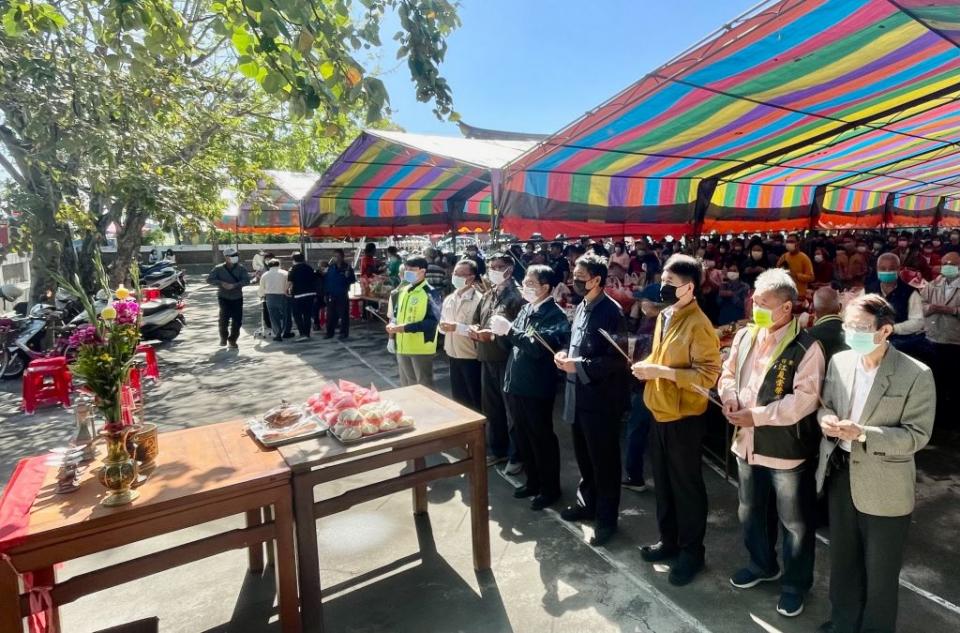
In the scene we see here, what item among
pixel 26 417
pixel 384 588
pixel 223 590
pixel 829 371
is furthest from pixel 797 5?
pixel 26 417

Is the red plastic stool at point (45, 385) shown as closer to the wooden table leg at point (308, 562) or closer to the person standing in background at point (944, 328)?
the wooden table leg at point (308, 562)

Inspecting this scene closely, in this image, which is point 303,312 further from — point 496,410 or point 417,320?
point 496,410

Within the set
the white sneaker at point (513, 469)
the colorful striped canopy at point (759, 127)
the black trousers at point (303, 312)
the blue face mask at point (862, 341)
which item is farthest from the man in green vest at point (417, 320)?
the black trousers at point (303, 312)

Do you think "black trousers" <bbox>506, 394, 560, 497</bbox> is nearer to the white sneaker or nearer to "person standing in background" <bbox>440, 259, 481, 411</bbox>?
the white sneaker

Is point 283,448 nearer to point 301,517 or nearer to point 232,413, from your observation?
point 301,517

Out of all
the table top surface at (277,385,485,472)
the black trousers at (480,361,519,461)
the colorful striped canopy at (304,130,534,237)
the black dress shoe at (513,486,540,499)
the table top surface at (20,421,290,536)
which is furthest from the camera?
the colorful striped canopy at (304,130,534,237)

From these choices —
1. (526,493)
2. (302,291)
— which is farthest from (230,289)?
(526,493)

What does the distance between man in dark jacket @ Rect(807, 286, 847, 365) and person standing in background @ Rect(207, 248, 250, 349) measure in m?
8.43

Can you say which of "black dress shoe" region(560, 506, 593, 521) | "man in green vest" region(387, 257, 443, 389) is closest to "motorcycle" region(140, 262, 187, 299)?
"man in green vest" region(387, 257, 443, 389)

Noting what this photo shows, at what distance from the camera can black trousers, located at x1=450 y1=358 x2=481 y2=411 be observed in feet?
15.6

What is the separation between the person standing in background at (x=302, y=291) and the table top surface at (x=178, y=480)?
7477mm

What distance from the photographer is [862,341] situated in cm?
211

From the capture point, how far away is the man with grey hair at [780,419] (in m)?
2.40

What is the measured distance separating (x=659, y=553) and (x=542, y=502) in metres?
0.91
